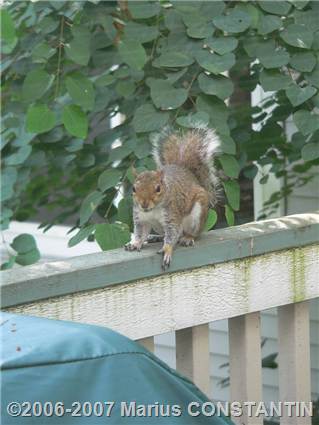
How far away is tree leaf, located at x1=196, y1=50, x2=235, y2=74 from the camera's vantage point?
7.84ft

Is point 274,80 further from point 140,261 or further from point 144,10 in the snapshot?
point 140,261

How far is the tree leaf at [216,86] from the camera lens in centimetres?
244

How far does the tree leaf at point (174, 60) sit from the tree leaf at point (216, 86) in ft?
0.19

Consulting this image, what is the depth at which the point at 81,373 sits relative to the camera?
1092 mm

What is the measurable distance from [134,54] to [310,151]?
552mm

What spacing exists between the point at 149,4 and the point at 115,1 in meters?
0.22

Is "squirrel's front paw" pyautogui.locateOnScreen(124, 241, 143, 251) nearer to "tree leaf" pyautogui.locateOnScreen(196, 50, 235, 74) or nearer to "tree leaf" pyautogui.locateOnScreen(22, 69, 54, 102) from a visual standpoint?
"tree leaf" pyautogui.locateOnScreen(196, 50, 235, 74)

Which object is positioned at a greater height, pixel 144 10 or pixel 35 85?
pixel 144 10

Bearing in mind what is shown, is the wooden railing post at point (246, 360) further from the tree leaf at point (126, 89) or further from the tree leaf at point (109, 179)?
the tree leaf at point (126, 89)

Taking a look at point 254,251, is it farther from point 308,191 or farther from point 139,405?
point 308,191

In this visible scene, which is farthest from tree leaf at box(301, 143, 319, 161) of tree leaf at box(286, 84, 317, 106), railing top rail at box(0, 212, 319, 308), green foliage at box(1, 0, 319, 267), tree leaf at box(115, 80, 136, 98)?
tree leaf at box(115, 80, 136, 98)

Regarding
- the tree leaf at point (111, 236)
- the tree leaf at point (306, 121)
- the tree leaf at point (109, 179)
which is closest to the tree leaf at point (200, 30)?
the tree leaf at point (306, 121)

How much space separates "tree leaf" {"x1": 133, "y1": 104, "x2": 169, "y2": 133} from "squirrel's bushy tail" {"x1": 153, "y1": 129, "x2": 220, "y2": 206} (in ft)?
0.15

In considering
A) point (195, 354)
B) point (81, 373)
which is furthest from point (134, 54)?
point (81, 373)
